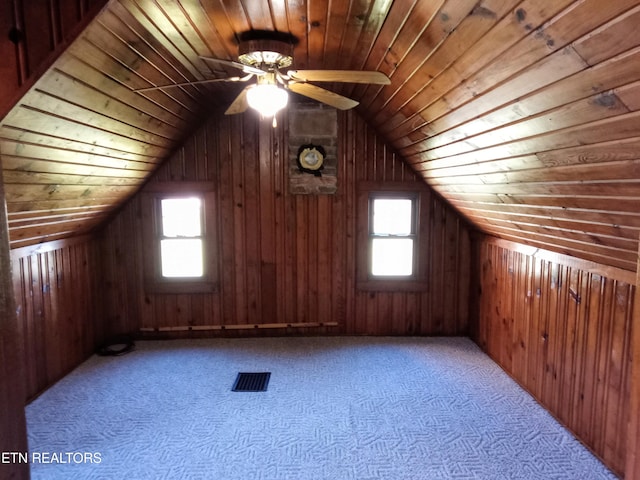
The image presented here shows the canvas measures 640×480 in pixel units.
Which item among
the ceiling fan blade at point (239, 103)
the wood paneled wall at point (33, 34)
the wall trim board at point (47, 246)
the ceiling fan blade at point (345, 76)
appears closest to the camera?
the wood paneled wall at point (33, 34)

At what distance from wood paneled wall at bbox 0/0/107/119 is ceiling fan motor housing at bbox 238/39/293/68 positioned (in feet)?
2.45

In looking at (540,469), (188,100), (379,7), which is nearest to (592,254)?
(540,469)

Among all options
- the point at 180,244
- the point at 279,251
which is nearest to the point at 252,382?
the point at 279,251

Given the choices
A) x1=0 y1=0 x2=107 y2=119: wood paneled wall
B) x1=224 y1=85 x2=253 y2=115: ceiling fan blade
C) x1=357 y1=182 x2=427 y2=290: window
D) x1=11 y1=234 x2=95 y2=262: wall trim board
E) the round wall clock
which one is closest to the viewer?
x1=0 y1=0 x2=107 y2=119: wood paneled wall

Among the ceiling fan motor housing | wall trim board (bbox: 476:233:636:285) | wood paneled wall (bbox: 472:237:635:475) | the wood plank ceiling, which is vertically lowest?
wood paneled wall (bbox: 472:237:635:475)

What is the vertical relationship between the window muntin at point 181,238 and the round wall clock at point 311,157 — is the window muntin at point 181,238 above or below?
below

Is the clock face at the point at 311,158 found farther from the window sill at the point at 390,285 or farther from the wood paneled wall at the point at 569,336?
the wood paneled wall at the point at 569,336

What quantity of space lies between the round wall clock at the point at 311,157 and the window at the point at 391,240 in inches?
24.6

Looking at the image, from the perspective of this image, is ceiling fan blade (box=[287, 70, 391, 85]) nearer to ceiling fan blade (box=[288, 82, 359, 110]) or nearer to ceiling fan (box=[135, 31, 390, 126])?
ceiling fan (box=[135, 31, 390, 126])

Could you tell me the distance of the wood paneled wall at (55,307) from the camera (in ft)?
9.88

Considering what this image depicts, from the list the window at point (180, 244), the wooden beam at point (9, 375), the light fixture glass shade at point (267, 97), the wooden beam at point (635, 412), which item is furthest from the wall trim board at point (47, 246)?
the wooden beam at point (635, 412)

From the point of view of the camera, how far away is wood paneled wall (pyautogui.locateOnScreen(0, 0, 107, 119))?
5.21 ft

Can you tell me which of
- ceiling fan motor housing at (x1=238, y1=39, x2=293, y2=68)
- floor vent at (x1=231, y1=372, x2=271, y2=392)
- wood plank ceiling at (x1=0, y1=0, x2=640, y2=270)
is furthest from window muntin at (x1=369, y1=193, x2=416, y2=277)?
ceiling fan motor housing at (x1=238, y1=39, x2=293, y2=68)

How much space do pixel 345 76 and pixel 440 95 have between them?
63cm
